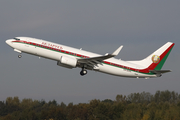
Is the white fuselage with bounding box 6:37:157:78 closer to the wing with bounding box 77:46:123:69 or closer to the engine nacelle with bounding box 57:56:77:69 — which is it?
the engine nacelle with bounding box 57:56:77:69

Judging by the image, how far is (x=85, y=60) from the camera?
45.5 m

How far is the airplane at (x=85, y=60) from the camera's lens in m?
44.9

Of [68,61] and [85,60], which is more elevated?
[85,60]

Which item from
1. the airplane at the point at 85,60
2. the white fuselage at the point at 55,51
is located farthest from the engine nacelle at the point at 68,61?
the white fuselage at the point at 55,51

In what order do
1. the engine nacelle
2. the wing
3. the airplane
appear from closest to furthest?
the wing, the engine nacelle, the airplane

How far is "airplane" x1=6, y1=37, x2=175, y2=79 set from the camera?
4488cm

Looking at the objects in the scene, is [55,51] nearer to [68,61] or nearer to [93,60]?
[68,61]

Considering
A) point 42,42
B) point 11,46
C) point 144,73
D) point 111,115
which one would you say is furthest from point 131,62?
point 111,115

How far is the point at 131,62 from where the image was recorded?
52.2 metres

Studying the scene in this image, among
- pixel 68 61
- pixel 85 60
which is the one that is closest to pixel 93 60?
pixel 85 60

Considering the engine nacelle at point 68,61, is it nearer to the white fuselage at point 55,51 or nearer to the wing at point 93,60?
the white fuselage at point 55,51

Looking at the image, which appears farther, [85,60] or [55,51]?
[85,60]

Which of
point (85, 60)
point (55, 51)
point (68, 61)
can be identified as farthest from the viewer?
point (85, 60)

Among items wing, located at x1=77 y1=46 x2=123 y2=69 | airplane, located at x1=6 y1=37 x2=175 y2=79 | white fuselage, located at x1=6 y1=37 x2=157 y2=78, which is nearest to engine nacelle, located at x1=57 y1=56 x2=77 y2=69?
airplane, located at x1=6 y1=37 x2=175 y2=79
